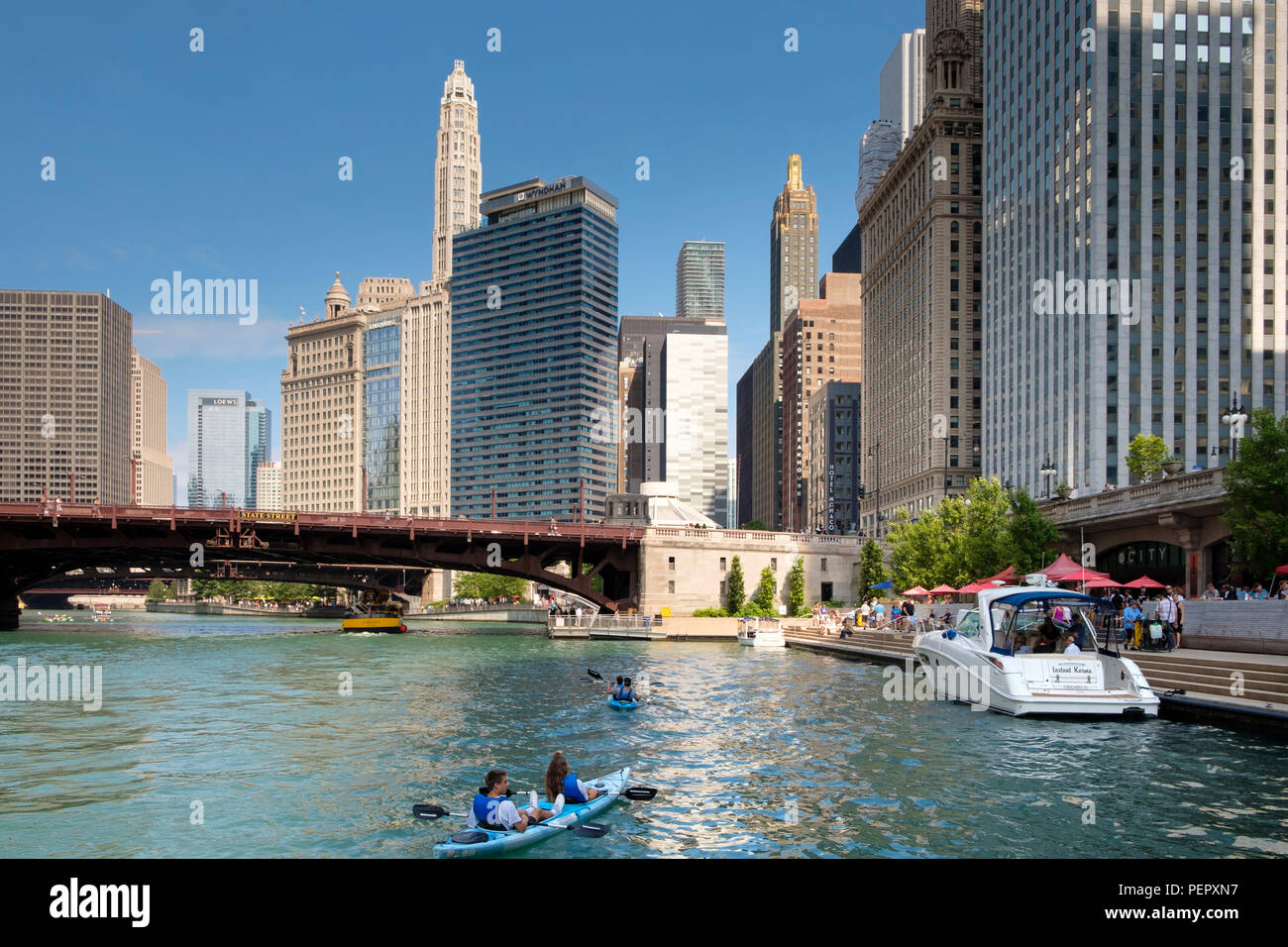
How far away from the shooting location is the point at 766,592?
3533 inches

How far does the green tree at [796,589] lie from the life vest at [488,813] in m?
75.3

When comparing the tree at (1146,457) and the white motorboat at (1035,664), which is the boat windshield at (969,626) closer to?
the white motorboat at (1035,664)

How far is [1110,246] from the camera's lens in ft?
325

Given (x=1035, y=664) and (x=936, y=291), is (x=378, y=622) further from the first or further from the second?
(x=936, y=291)

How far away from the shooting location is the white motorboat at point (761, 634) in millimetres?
68562

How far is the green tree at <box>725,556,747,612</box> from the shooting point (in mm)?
90438

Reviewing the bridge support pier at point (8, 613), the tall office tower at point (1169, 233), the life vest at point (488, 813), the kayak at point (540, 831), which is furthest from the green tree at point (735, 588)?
the life vest at point (488, 813)

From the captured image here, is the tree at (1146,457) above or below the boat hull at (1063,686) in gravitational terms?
above

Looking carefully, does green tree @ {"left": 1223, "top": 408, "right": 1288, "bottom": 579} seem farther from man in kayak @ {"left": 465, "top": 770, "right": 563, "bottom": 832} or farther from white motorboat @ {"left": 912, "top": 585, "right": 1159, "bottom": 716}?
man in kayak @ {"left": 465, "top": 770, "right": 563, "bottom": 832}

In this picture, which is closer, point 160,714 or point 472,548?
point 160,714
